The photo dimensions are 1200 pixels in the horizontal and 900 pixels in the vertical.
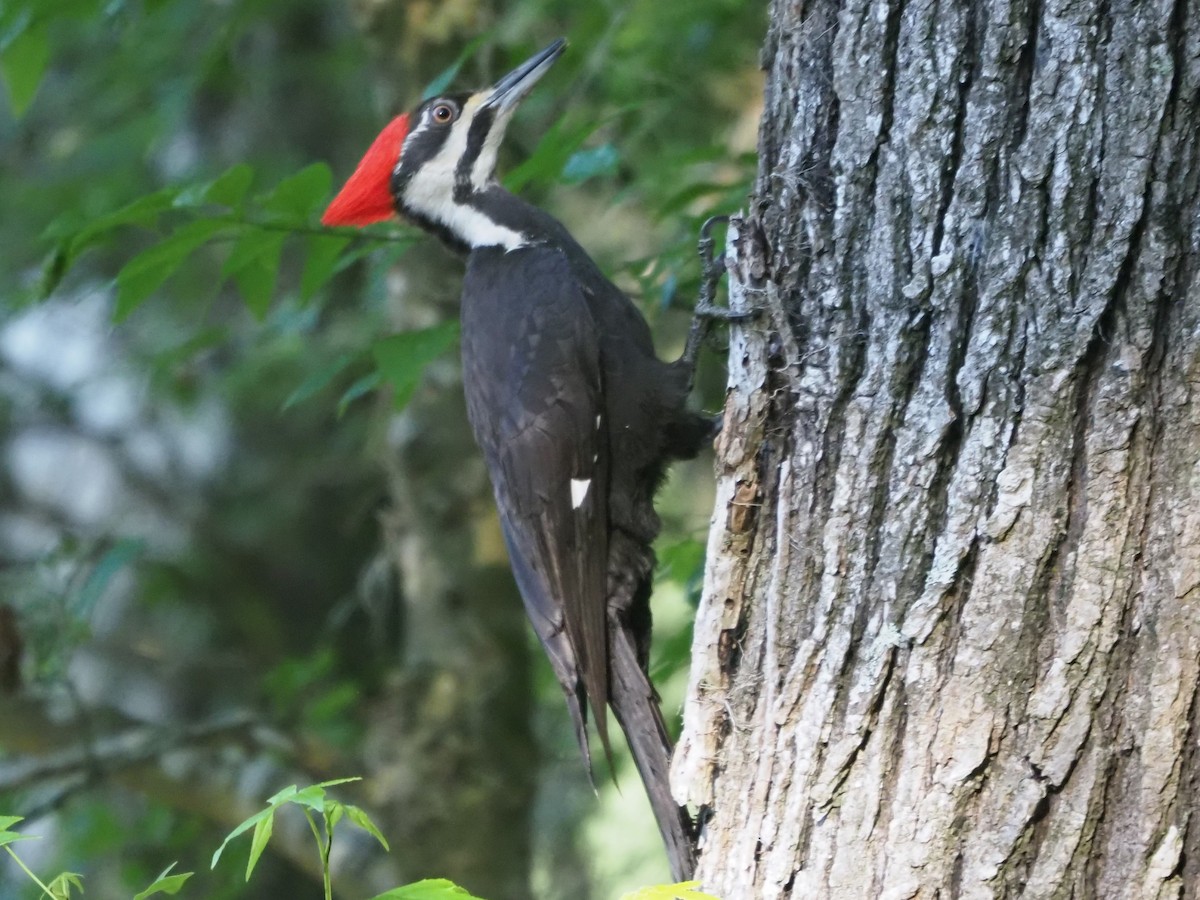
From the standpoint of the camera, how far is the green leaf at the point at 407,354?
2.21m

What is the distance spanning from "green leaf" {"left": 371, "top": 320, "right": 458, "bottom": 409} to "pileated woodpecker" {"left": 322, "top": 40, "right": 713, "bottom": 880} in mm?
303

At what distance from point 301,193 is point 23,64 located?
694 millimetres

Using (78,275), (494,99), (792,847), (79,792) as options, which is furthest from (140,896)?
(78,275)

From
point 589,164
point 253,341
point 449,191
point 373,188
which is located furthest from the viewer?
point 253,341

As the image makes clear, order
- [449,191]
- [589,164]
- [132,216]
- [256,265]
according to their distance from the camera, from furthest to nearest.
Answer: [449,191] → [589,164] → [256,265] → [132,216]

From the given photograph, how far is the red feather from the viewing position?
2.82 meters

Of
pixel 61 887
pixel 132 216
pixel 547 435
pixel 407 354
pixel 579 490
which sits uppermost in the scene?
pixel 132 216

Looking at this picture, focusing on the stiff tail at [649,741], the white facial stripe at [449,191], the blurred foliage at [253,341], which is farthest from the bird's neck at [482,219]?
the stiff tail at [649,741]

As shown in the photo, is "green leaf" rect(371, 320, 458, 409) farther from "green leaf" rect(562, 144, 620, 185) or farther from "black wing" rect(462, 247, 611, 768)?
"green leaf" rect(562, 144, 620, 185)

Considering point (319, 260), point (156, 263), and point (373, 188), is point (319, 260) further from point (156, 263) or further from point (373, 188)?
point (373, 188)

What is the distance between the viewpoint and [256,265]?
2393 mm

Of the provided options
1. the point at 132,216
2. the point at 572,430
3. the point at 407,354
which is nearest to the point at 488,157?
the point at 572,430

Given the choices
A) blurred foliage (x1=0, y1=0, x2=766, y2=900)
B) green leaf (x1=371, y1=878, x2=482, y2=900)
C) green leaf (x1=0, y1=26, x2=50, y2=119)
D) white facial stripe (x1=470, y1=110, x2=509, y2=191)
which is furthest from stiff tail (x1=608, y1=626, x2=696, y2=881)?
green leaf (x1=0, y1=26, x2=50, y2=119)

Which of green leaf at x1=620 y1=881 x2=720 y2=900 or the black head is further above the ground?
the black head
